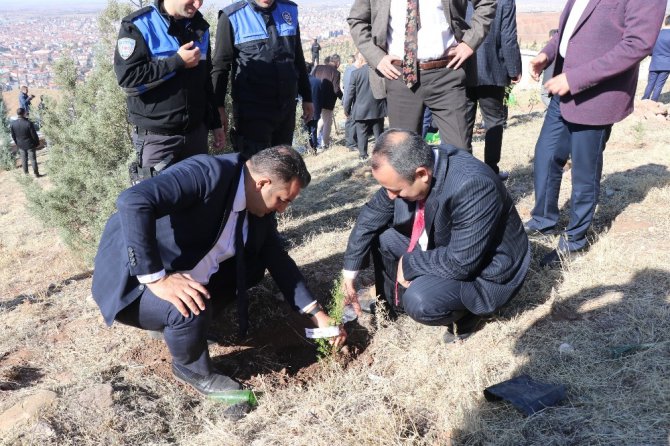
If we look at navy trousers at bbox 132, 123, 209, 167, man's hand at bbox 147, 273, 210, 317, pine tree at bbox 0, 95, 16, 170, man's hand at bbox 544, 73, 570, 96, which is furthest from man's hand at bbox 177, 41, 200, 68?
pine tree at bbox 0, 95, 16, 170

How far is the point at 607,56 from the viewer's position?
301 centimetres

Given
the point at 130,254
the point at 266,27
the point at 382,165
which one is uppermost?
the point at 266,27

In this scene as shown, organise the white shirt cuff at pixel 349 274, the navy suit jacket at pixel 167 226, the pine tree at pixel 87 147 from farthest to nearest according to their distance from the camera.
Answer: the pine tree at pixel 87 147 < the white shirt cuff at pixel 349 274 < the navy suit jacket at pixel 167 226

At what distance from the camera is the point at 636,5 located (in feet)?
9.62

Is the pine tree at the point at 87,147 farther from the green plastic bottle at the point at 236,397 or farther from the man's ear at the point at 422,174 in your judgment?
the man's ear at the point at 422,174

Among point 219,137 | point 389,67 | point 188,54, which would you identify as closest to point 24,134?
point 219,137

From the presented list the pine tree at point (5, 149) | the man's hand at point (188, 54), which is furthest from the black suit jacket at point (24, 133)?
the man's hand at point (188, 54)

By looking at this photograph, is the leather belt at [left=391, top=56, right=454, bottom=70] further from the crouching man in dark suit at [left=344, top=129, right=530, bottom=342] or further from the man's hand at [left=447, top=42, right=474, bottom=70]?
the crouching man in dark suit at [left=344, top=129, right=530, bottom=342]

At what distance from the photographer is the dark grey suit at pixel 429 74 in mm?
3332

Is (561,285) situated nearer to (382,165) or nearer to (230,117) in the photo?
(382,165)

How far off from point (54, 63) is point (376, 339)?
13.2 ft

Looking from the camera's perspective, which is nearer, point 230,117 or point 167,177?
point 167,177

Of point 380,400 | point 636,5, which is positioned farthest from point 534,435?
point 636,5

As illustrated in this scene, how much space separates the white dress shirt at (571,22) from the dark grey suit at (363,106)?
16.5 feet
